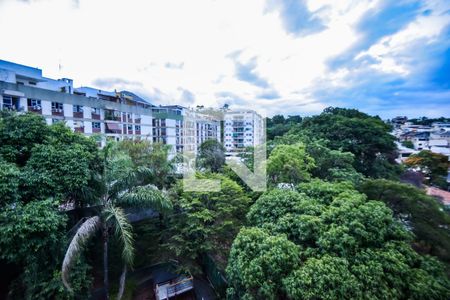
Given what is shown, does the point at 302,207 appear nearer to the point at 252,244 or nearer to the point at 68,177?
the point at 252,244

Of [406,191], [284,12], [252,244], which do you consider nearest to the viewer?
[252,244]

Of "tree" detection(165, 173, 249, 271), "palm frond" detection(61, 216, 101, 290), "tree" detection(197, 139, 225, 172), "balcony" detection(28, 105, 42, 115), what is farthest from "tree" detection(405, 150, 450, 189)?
"balcony" detection(28, 105, 42, 115)

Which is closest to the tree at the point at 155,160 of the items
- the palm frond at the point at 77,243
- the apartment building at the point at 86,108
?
the apartment building at the point at 86,108

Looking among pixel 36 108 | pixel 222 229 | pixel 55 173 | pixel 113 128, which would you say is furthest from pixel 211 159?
pixel 36 108

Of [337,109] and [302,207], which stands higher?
[337,109]

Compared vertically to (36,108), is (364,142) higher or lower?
lower

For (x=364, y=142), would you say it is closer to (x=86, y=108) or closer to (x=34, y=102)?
(x=86, y=108)

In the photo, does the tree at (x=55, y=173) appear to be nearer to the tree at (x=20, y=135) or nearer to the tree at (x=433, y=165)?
the tree at (x=20, y=135)

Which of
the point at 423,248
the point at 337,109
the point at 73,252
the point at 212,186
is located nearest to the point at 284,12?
the point at 212,186
